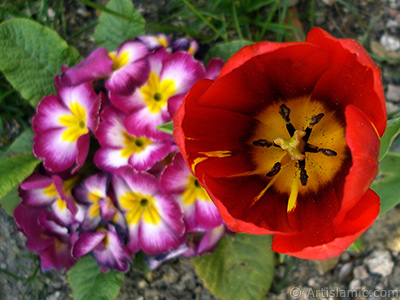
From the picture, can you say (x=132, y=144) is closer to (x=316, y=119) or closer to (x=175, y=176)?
(x=175, y=176)

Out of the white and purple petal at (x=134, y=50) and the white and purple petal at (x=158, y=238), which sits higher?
the white and purple petal at (x=134, y=50)

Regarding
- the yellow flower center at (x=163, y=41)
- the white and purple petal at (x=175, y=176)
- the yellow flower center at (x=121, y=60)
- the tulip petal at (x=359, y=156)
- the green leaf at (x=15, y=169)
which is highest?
the tulip petal at (x=359, y=156)

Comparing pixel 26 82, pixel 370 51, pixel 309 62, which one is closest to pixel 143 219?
pixel 26 82

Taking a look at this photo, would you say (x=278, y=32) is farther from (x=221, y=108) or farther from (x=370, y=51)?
(x=221, y=108)

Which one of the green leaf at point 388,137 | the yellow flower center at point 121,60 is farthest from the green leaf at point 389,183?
the yellow flower center at point 121,60

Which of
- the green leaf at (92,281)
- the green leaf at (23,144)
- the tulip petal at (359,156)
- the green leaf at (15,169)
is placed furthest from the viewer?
the green leaf at (23,144)

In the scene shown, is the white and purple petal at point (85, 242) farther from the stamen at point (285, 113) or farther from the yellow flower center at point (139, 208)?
the stamen at point (285, 113)
